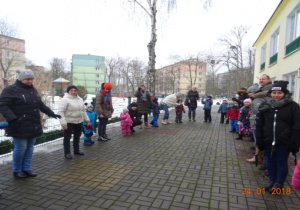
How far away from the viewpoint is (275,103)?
3.01 metres

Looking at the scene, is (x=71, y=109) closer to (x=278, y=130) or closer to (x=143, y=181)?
(x=143, y=181)

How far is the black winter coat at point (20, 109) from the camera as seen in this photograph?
3288mm

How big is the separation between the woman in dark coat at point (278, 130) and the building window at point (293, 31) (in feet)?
24.3

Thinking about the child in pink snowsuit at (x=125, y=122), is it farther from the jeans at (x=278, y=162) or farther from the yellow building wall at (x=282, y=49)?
the yellow building wall at (x=282, y=49)

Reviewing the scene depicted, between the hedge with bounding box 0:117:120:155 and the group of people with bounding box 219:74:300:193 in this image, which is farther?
the hedge with bounding box 0:117:120:155

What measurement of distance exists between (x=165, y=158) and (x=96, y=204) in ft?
7.47

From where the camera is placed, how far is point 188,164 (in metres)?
4.46

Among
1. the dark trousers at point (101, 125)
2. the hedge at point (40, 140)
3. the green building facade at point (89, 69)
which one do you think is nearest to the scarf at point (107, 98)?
the dark trousers at point (101, 125)

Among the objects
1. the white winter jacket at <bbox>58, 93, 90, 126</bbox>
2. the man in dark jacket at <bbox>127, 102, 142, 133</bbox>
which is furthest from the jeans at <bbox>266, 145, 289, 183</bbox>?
the man in dark jacket at <bbox>127, 102, 142, 133</bbox>

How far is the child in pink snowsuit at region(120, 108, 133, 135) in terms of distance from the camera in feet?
24.1

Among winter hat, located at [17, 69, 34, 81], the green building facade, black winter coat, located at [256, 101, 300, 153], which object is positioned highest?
the green building facade

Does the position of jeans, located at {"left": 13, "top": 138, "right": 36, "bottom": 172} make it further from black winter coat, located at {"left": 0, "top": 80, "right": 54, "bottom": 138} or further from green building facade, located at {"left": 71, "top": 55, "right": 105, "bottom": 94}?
green building facade, located at {"left": 71, "top": 55, "right": 105, "bottom": 94}

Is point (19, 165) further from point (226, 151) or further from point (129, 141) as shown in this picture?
point (226, 151)
